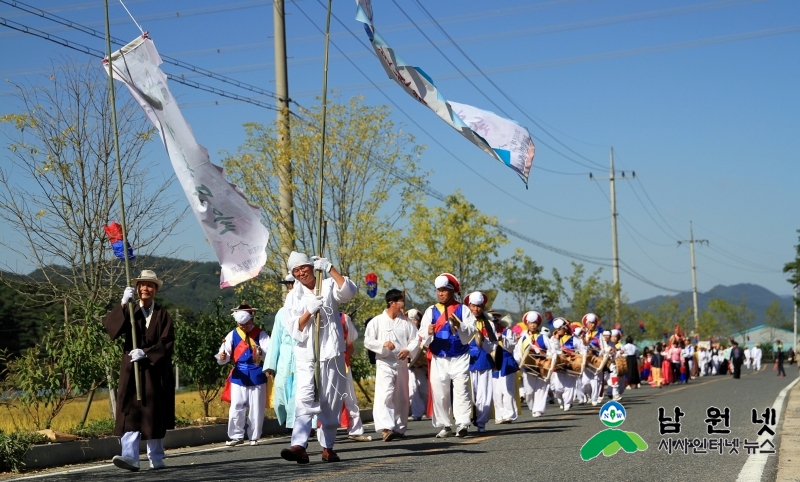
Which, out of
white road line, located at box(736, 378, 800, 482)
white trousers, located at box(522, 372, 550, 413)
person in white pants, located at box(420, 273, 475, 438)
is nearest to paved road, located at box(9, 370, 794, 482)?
white road line, located at box(736, 378, 800, 482)

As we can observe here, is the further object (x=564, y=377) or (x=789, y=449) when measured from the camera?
(x=564, y=377)

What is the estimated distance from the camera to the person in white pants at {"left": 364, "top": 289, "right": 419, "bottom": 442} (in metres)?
14.5

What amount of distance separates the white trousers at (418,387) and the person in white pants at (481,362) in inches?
133

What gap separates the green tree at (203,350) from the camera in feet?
57.8

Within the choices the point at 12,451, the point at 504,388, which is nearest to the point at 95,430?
the point at 12,451

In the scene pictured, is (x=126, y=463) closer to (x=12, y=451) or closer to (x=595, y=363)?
(x=12, y=451)

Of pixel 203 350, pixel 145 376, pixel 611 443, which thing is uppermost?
pixel 203 350

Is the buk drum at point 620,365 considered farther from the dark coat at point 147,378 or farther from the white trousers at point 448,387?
the dark coat at point 147,378

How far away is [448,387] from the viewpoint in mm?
14547

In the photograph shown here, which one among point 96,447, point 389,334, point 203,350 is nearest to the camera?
point 96,447

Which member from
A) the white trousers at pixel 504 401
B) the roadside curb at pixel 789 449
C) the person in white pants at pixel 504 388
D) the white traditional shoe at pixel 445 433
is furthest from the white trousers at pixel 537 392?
the white traditional shoe at pixel 445 433

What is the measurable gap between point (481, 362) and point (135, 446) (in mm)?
5840

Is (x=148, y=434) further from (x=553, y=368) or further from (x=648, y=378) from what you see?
(x=648, y=378)

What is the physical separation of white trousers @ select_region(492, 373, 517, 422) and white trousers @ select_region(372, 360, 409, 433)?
11.0 ft
